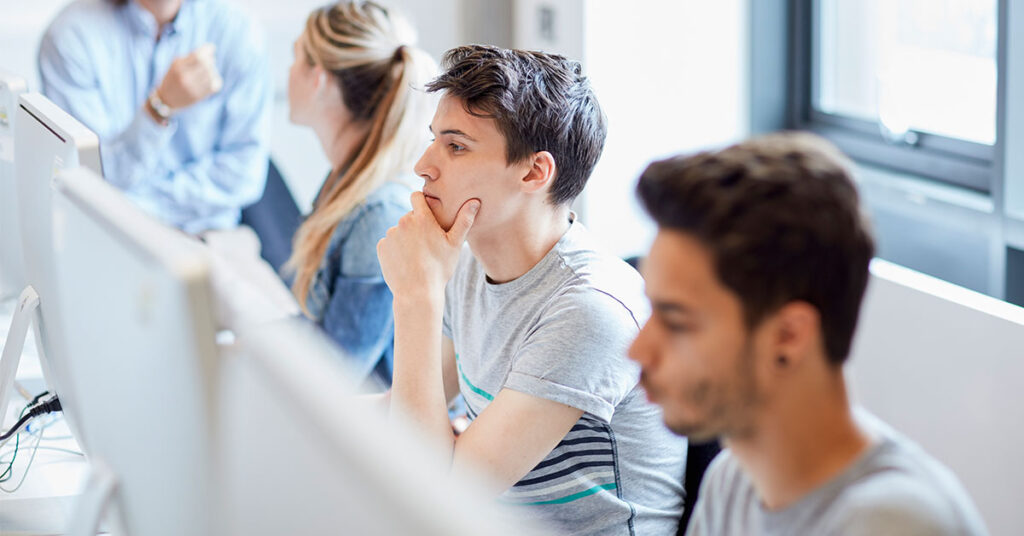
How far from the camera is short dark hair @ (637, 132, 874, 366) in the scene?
773mm

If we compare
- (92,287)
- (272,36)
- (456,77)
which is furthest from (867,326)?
(272,36)

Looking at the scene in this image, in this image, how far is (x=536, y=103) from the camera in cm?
143

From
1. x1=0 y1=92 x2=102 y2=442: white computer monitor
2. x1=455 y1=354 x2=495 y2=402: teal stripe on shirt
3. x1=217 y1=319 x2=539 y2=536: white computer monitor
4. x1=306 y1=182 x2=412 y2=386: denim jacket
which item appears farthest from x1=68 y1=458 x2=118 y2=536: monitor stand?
x1=306 y1=182 x2=412 y2=386: denim jacket

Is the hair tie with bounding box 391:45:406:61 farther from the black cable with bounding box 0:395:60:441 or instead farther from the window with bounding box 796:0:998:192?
the window with bounding box 796:0:998:192

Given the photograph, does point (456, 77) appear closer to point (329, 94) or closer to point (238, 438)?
point (329, 94)

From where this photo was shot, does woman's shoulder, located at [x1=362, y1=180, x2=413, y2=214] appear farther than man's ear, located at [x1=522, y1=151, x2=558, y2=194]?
Yes

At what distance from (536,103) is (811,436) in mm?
732

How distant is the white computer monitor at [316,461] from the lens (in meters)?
0.47

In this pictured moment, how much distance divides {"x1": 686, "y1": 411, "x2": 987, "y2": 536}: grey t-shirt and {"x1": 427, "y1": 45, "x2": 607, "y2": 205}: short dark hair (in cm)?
67

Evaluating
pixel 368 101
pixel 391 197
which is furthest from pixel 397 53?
pixel 391 197

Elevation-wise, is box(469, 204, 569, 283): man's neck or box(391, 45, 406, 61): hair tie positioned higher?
box(391, 45, 406, 61): hair tie

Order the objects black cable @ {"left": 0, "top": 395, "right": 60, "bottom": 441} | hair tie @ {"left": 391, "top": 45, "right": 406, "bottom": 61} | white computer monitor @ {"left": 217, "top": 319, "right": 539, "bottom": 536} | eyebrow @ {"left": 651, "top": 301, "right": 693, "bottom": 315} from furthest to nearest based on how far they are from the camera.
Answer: hair tie @ {"left": 391, "top": 45, "right": 406, "bottom": 61}
black cable @ {"left": 0, "top": 395, "right": 60, "bottom": 441}
eyebrow @ {"left": 651, "top": 301, "right": 693, "bottom": 315}
white computer monitor @ {"left": 217, "top": 319, "right": 539, "bottom": 536}

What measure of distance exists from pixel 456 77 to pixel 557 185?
0.64 ft

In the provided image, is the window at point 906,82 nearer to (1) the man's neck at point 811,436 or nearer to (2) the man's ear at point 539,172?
(2) the man's ear at point 539,172
